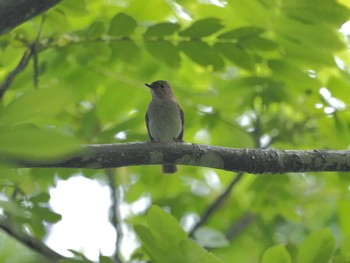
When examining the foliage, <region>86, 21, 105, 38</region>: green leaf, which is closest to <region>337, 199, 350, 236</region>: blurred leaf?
the foliage

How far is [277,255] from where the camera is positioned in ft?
8.50

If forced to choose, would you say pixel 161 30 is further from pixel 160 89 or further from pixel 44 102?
pixel 44 102

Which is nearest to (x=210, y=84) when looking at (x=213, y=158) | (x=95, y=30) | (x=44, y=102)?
(x=95, y=30)

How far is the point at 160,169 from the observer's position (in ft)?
16.2

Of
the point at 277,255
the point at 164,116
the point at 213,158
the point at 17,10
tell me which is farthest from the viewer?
the point at 164,116

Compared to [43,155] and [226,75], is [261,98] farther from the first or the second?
[43,155]

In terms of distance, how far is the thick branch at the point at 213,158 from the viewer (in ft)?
8.97

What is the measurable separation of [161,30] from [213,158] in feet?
3.18

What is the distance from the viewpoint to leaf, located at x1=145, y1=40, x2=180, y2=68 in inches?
143

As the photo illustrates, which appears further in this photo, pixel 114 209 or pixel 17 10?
pixel 114 209

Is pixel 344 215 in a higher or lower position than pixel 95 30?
lower

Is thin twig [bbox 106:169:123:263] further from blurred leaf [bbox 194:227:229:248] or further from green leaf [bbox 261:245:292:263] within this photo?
green leaf [bbox 261:245:292:263]

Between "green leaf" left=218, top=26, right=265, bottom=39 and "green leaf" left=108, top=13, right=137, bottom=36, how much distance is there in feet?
1.73

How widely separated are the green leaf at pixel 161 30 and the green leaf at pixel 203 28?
0.05 metres
